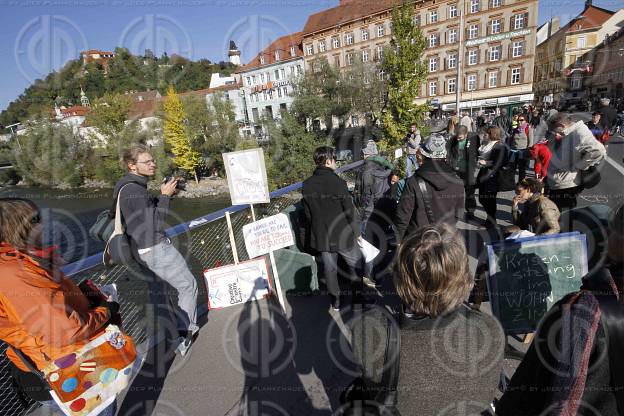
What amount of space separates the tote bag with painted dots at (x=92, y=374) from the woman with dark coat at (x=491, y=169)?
17.6 ft

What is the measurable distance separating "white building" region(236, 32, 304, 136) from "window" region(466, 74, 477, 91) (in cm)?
2545

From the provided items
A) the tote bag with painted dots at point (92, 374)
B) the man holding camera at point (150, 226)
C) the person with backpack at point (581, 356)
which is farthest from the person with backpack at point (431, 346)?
the man holding camera at point (150, 226)

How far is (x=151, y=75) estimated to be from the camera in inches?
2135

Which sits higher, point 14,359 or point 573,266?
point 14,359

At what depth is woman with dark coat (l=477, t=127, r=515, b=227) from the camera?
17.1 ft

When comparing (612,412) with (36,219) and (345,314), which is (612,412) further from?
(36,219)

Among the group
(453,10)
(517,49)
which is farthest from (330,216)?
(453,10)

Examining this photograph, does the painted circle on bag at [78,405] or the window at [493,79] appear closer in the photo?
the painted circle on bag at [78,405]

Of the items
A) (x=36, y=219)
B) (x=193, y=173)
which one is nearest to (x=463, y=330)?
(x=36, y=219)

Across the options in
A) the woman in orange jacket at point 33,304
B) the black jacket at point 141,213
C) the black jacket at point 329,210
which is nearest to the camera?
the woman in orange jacket at point 33,304

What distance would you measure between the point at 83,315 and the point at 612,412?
2.59 meters

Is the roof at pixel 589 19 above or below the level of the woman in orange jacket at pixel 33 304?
above

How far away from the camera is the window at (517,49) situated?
37.2 meters

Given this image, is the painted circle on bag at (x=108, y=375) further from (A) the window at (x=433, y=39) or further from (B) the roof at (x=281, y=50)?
(B) the roof at (x=281, y=50)
